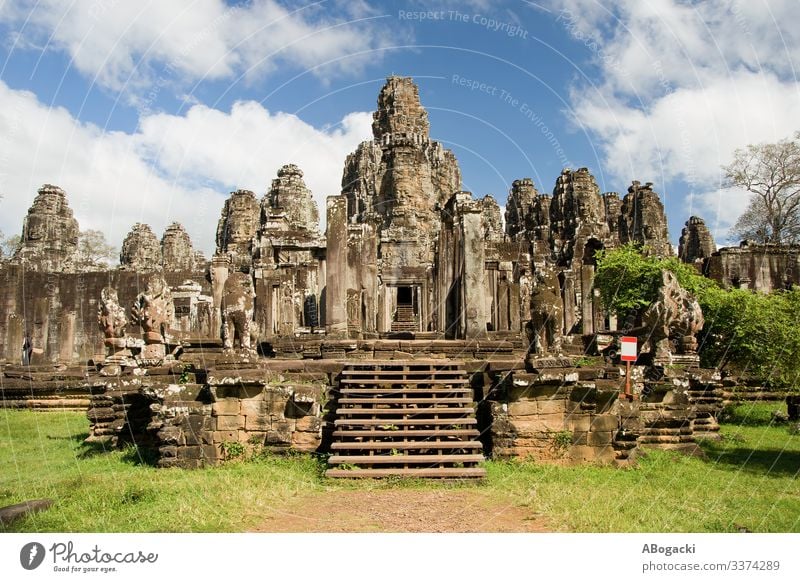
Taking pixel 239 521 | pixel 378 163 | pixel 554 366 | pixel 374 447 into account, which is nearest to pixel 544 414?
pixel 554 366

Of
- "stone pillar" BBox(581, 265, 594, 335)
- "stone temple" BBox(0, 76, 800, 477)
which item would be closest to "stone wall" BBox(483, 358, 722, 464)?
"stone temple" BBox(0, 76, 800, 477)

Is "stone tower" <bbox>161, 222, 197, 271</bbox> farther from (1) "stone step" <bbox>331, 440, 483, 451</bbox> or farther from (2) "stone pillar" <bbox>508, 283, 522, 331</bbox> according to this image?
(1) "stone step" <bbox>331, 440, 483, 451</bbox>

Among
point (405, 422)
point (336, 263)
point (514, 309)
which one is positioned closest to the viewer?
point (405, 422)

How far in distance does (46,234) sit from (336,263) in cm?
2245

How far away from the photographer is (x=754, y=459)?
959 centimetres

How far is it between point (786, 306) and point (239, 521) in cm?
1575

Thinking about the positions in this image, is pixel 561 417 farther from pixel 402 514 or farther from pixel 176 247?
pixel 176 247

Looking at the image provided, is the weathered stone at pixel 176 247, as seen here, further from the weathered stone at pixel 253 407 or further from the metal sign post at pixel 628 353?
the metal sign post at pixel 628 353

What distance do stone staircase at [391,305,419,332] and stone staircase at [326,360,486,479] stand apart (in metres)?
19.5

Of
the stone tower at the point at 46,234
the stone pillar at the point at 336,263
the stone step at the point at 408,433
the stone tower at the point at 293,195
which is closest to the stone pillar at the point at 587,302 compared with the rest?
the stone pillar at the point at 336,263

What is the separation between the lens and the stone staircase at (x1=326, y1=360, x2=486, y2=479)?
25.9 feet

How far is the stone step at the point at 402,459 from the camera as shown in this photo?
7.88m

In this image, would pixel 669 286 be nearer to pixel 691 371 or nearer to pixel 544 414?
pixel 691 371

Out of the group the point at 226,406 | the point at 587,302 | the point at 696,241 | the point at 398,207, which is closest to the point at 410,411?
the point at 226,406
